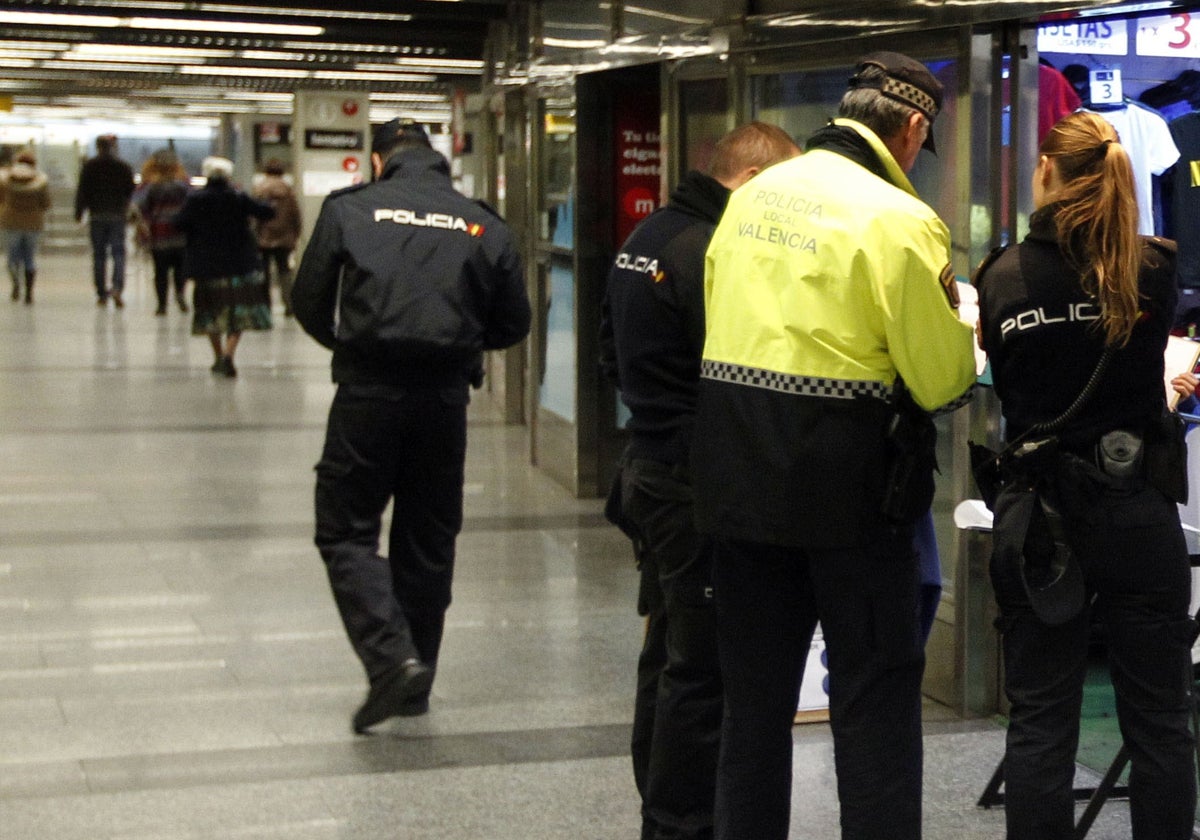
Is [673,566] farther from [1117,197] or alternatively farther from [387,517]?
[387,517]

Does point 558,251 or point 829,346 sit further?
point 558,251

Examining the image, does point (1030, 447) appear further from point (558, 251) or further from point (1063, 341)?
point (558, 251)

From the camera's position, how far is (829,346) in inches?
114

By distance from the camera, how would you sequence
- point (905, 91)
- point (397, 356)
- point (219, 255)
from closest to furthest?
1. point (905, 91)
2. point (397, 356)
3. point (219, 255)

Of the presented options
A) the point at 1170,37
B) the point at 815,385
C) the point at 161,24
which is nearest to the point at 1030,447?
the point at 815,385

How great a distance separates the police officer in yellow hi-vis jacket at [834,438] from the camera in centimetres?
288

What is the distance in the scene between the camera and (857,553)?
294 cm

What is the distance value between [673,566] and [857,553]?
69 centimetres

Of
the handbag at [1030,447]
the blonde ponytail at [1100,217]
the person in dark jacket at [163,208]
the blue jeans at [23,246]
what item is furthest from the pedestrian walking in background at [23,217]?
the blonde ponytail at [1100,217]

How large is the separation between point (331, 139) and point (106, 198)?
263 centimetres

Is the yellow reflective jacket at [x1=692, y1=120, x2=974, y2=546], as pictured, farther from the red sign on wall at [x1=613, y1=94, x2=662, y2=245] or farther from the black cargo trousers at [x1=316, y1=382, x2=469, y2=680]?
the red sign on wall at [x1=613, y1=94, x2=662, y2=245]

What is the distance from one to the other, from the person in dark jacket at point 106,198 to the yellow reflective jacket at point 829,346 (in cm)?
1757

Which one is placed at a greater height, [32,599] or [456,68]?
[456,68]

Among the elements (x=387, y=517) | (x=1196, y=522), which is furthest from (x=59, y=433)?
(x=1196, y=522)
